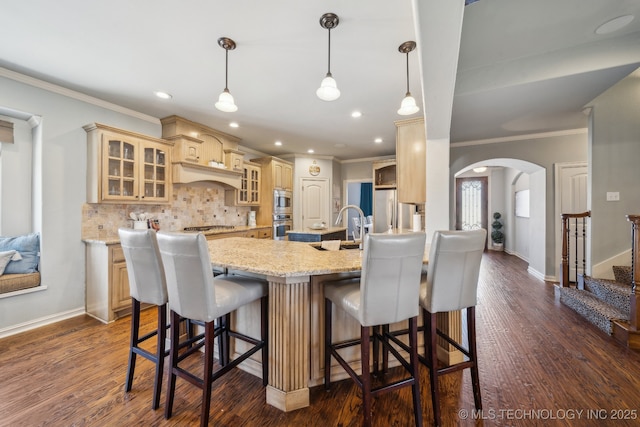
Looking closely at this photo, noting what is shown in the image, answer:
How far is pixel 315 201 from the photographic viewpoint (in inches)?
242

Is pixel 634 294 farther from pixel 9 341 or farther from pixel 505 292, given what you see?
pixel 9 341

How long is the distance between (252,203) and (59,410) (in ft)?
12.7

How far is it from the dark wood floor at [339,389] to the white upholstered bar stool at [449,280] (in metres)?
0.28

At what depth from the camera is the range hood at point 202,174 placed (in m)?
3.77

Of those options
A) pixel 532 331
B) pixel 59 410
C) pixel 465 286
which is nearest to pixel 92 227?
pixel 59 410

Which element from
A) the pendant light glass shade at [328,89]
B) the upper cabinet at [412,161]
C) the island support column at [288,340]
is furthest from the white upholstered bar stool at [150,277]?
the upper cabinet at [412,161]

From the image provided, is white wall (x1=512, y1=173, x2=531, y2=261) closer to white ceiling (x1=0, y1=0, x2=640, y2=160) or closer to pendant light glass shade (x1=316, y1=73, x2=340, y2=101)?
white ceiling (x1=0, y1=0, x2=640, y2=160)

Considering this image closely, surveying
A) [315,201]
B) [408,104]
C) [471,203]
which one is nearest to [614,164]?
[408,104]

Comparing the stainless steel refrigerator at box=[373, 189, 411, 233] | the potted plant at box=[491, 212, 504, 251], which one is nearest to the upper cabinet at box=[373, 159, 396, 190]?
the stainless steel refrigerator at box=[373, 189, 411, 233]

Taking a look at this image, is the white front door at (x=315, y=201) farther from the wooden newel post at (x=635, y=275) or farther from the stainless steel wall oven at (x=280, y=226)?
the wooden newel post at (x=635, y=275)

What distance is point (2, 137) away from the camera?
2695 millimetres

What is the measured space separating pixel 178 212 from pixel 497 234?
7.93m

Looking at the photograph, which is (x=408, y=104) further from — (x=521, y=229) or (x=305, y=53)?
(x=521, y=229)

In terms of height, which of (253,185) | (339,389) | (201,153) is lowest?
(339,389)
